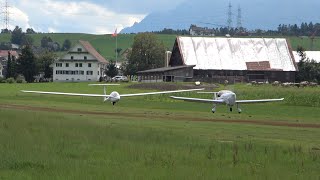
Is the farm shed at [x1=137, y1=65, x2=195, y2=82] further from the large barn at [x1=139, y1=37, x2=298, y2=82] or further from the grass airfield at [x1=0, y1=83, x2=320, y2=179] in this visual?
the grass airfield at [x1=0, y1=83, x2=320, y2=179]

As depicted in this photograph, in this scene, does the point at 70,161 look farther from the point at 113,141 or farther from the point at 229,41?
the point at 229,41

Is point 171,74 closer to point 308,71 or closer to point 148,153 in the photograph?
point 308,71

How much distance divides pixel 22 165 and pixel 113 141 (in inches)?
236

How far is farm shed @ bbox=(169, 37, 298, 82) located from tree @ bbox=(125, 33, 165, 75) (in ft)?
40.0

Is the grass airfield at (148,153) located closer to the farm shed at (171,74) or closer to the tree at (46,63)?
the farm shed at (171,74)

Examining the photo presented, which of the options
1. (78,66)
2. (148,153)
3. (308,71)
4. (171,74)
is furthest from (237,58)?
(148,153)

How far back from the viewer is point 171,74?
121125mm

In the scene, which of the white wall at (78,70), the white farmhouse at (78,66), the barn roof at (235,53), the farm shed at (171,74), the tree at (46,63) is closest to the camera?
the farm shed at (171,74)

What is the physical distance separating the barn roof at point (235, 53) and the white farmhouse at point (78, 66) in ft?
105

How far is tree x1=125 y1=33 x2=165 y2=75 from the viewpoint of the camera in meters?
154

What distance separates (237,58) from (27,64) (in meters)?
47.8

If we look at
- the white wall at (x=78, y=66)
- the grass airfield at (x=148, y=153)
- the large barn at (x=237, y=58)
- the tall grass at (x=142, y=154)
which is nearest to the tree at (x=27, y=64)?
the white wall at (x=78, y=66)

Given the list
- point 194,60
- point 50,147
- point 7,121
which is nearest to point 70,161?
point 50,147

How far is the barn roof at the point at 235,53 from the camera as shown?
440 ft
